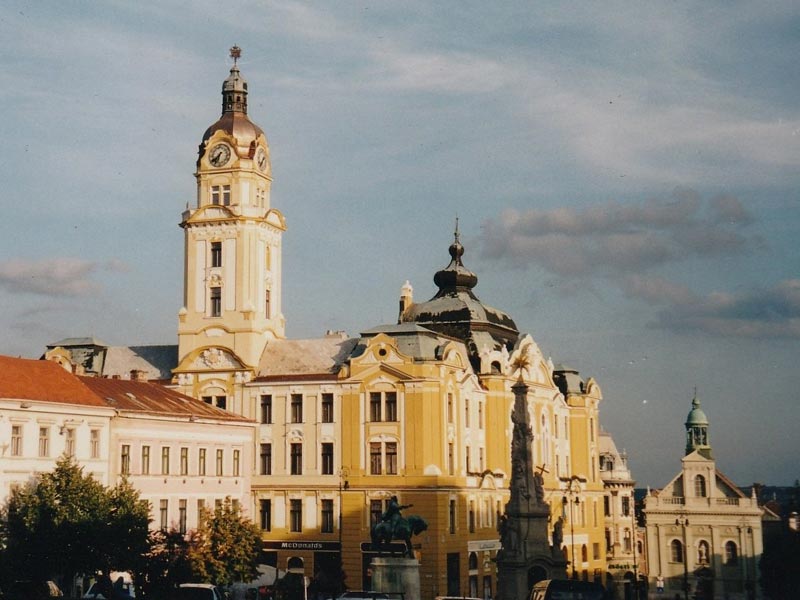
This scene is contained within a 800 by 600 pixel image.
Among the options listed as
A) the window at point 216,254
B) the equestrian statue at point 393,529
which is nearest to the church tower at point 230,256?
the window at point 216,254

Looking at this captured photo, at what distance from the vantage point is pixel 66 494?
188 feet

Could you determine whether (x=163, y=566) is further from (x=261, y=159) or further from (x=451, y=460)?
(x=261, y=159)

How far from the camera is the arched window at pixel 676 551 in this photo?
104000 millimetres

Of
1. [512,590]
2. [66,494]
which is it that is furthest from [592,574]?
[66,494]

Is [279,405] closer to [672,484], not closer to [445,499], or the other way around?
[445,499]

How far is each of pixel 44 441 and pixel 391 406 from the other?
22.8m

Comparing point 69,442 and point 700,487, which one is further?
point 700,487

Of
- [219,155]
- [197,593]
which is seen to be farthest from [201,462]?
[219,155]

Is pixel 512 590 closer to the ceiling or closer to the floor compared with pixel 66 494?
closer to the floor

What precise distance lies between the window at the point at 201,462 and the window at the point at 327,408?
373 inches

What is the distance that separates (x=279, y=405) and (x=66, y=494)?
2421 cm

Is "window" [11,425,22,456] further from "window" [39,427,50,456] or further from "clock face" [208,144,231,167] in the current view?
"clock face" [208,144,231,167]

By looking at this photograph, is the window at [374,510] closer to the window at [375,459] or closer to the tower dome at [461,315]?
the window at [375,459]

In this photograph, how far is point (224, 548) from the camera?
211 ft
